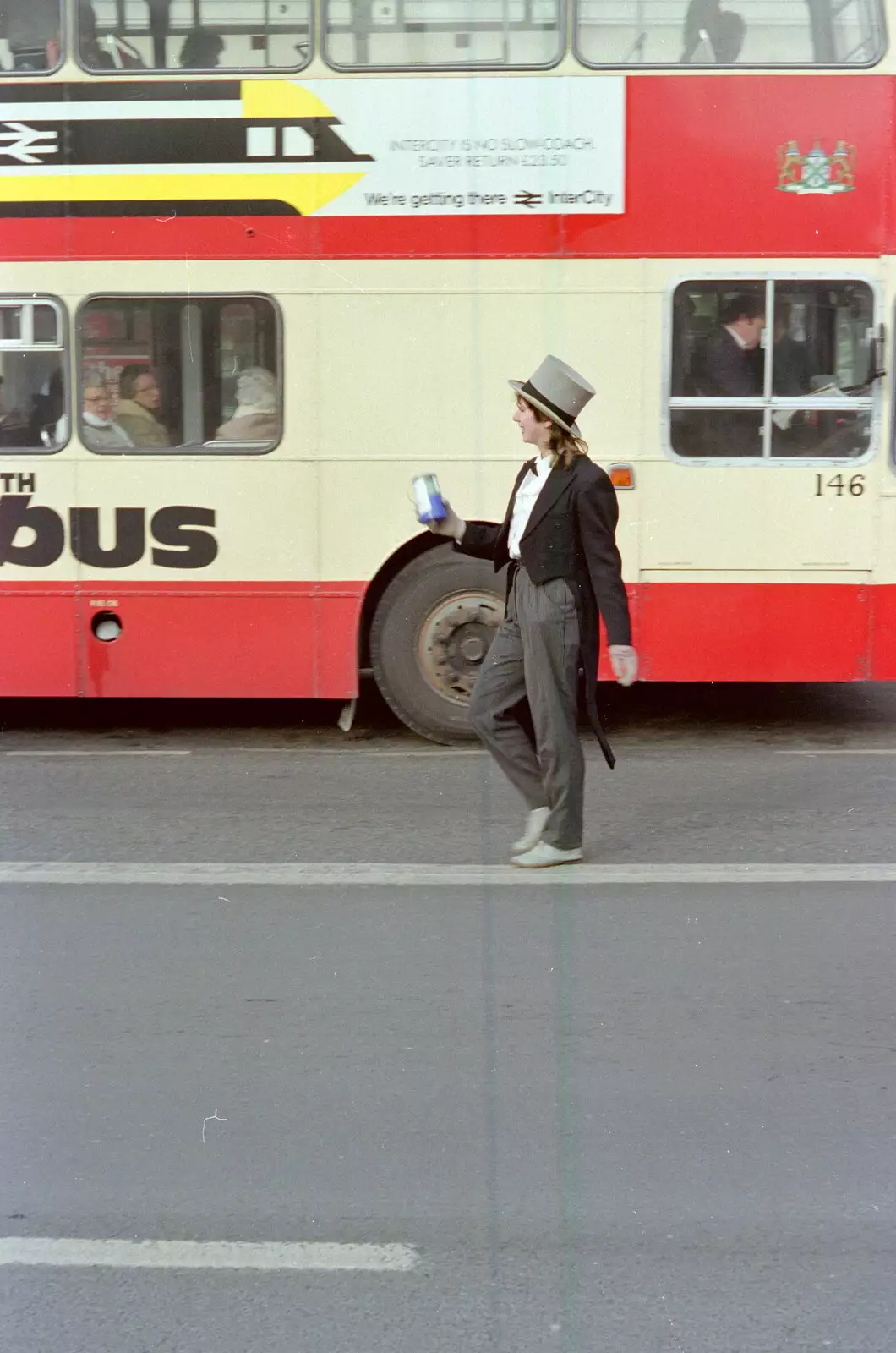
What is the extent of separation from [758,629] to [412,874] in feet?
9.35

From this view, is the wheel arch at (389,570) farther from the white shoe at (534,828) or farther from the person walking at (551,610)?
the white shoe at (534,828)

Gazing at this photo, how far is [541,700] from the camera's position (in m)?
6.18

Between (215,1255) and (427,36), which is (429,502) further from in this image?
(427,36)

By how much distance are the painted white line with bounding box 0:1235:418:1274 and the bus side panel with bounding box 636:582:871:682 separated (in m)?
5.18

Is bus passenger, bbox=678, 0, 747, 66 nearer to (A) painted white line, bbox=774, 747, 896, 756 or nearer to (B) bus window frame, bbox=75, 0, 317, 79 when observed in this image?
(B) bus window frame, bbox=75, 0, 317, 79

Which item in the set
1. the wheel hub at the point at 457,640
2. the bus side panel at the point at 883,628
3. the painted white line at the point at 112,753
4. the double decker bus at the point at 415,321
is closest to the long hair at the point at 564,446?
the double decker bus at the point at 415,321

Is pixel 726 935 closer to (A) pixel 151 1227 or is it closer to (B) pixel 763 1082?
(B) pixel 763 1082

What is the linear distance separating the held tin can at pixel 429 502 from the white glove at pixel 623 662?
766 mm

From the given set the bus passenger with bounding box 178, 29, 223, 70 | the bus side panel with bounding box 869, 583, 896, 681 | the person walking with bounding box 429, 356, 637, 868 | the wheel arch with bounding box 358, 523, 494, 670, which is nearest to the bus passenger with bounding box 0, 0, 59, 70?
the bus passenger with bounding box 178, 29, 223, 70

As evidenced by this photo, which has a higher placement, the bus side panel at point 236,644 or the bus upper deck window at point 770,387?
the bus upper deck window at point 770,387

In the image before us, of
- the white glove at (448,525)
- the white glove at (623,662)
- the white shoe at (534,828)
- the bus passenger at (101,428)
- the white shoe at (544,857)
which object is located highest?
the bus passenger at (101,428)

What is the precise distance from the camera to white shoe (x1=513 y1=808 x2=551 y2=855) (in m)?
6.34

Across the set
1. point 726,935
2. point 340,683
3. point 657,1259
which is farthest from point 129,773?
point 657,1259

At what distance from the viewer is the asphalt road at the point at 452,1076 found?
3.28 metres
